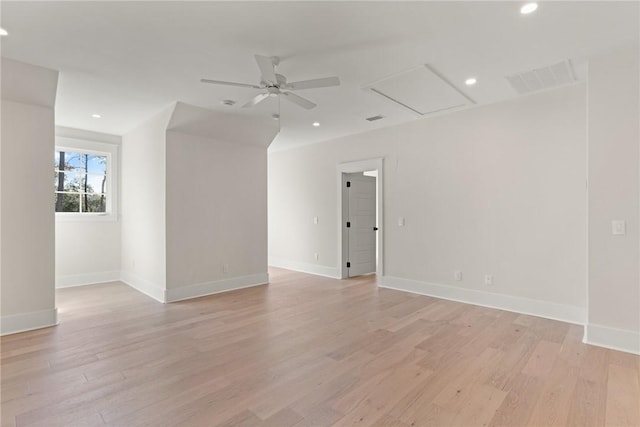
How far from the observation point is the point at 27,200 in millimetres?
3404

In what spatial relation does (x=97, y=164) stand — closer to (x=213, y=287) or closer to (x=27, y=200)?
(x=27, y=200)

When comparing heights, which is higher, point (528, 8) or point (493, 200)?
point (528, 8)

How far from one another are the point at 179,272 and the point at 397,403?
364cm

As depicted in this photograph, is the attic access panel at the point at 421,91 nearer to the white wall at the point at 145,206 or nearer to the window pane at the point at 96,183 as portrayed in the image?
the white wall at the point at 145,206

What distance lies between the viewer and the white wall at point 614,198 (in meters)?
2.83

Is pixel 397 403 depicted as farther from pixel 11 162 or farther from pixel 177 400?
pixel 11 162

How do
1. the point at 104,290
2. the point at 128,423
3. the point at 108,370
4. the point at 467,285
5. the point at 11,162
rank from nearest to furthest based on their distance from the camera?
the point at 128,423, the point at 108,370, the point at 11,162, the point at 467,285, the point at 104,290

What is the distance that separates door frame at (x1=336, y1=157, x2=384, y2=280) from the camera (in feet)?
17.9

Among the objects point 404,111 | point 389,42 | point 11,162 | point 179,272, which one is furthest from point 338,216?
point 11,162

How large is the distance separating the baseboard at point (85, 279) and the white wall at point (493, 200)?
4868 mm

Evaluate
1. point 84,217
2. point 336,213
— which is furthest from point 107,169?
point 336,213

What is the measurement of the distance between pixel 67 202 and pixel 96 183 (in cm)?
56

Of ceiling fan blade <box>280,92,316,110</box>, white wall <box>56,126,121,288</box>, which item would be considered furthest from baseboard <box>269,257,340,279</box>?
ceiling fan blade <box>280,92,316,110</box>

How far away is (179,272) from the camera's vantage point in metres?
4.62
